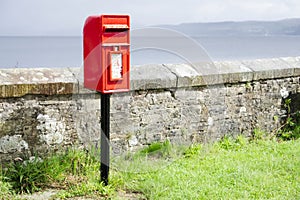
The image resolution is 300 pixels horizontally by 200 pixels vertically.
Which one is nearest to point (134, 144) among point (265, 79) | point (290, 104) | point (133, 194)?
point (133, 194)

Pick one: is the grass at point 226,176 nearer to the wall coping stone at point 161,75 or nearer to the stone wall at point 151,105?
the stone wall at point 151,105

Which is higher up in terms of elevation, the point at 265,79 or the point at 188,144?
the point at 265,79

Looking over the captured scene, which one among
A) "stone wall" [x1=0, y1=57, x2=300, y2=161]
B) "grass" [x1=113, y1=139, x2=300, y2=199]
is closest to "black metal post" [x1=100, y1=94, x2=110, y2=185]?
"grass" [x1=113, y1=139, x2=300, y2=199]

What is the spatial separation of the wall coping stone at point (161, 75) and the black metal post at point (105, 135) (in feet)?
1.80

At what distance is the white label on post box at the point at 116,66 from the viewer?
3.93 meters

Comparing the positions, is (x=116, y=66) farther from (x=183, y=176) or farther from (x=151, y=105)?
(x=183, y=176)

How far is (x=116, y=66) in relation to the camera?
3955 millimetres

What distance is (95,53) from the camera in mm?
3953

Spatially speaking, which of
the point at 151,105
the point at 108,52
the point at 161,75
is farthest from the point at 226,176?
the point at 108,52

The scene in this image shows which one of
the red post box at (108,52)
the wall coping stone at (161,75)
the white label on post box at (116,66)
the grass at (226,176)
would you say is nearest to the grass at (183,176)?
the grass at (226,176)

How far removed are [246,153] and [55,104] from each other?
2.40m

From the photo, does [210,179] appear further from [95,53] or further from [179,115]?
[95,53]

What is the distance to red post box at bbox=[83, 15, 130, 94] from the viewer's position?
3.87 meters

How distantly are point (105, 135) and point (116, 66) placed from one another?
665mm
